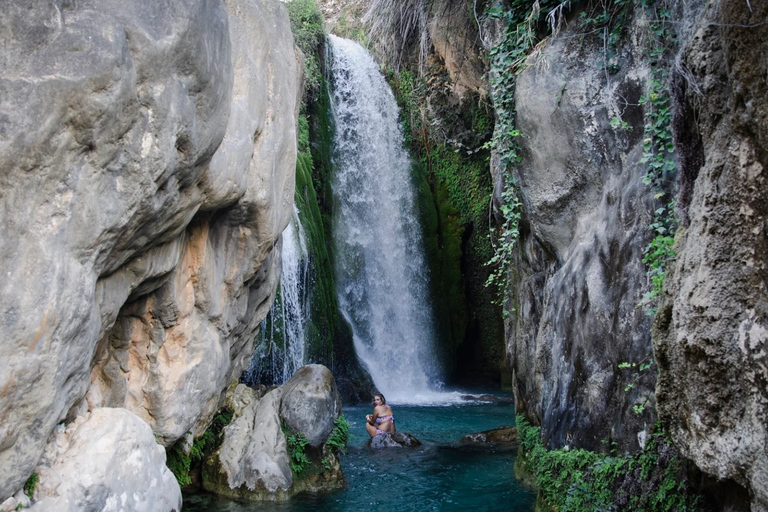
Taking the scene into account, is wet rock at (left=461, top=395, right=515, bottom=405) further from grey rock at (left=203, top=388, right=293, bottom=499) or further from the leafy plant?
grey rock at (left=203, top=388, right=293, bottom=499)

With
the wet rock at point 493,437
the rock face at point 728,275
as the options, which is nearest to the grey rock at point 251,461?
the wet rock at point 493,437

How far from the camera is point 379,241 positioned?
17516mm

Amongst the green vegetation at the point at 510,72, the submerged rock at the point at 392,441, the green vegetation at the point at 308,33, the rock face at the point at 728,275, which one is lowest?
the submerged rock at the point at 392,441

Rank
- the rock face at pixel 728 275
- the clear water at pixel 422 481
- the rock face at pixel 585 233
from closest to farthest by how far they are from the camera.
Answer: the rock face at pixel 728 275, the rock face at pixel 585 233, the clear water at pixel 422 481

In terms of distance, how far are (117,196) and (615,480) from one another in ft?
15.0

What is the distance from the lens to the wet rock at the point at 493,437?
37.2 ft

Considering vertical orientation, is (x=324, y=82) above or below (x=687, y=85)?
above

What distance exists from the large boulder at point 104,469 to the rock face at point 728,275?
12.0ft

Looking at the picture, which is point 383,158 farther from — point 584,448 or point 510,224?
point 584,448

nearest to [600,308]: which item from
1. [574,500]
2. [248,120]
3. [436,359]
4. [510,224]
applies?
[574,500]

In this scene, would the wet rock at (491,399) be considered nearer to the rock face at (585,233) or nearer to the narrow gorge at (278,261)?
the narrow gorge at (278,261)

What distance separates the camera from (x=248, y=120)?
Answer: 659cm

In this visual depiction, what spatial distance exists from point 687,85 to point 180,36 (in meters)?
3.36

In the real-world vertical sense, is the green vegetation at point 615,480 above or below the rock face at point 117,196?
below
